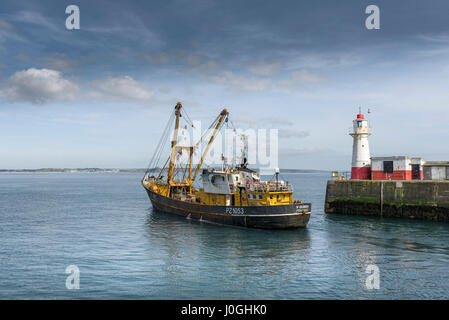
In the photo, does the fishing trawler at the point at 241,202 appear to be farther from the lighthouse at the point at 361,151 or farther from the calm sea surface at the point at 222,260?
the lighthouse at the point at 361,151

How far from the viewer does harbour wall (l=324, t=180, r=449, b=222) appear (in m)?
42.8

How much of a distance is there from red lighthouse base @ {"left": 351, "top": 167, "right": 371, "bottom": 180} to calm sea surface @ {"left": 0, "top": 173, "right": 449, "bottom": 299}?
9309 mm

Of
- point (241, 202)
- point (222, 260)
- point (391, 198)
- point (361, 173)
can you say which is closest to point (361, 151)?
point (361, 173)

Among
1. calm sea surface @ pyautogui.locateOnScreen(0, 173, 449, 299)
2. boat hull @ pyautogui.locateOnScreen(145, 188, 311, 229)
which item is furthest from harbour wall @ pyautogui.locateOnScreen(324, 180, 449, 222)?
boat hull @ pyautogui.locateOnScreen(145, 188, 311, 229)

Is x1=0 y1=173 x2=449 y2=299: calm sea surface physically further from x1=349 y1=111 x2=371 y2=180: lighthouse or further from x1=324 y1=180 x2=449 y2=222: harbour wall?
x1=349 y1=111 x2=371 y2=180: lighthouse

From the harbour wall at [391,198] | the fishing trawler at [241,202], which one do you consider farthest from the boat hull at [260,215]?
the harbour wall at [391,198]

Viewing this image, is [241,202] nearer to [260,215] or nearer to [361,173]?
[260,215]

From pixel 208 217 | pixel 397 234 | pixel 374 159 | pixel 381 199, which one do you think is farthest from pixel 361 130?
pixel 208 217

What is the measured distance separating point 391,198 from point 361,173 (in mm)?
6631

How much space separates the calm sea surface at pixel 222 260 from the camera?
66.2 feet

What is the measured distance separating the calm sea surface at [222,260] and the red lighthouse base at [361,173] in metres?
9.31

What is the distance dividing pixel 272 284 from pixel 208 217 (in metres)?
22.2

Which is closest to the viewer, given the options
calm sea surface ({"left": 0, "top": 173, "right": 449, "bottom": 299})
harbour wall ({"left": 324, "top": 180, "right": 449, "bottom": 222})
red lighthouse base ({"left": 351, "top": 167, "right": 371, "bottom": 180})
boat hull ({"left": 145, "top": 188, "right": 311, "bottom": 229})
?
calm sea surface ({"left": 0, "top": 173, "right": 449, "bottom": 299})
